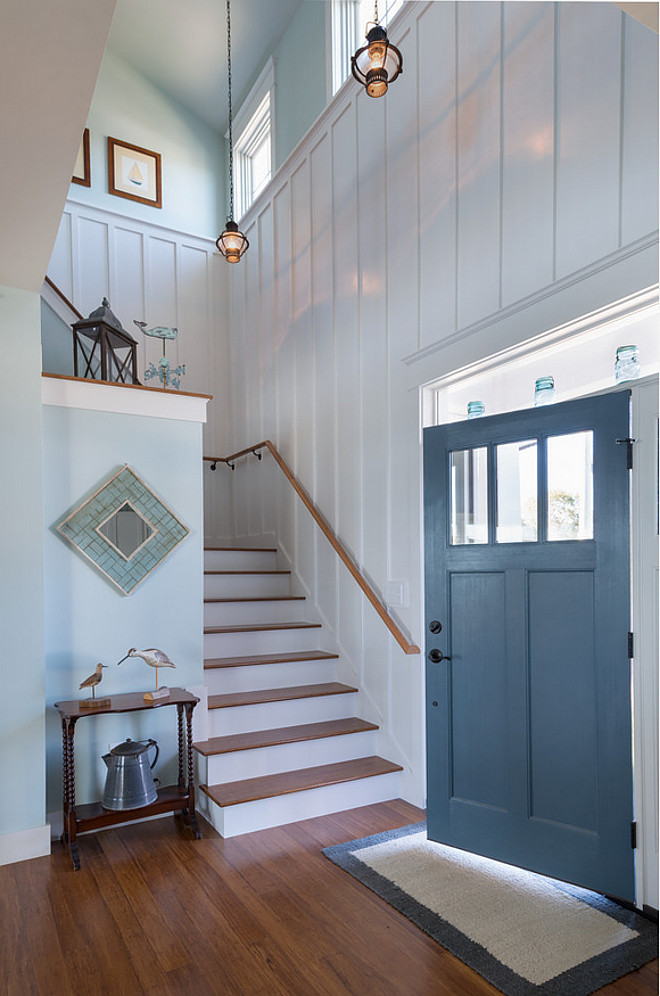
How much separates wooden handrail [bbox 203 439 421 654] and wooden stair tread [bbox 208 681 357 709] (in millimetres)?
578

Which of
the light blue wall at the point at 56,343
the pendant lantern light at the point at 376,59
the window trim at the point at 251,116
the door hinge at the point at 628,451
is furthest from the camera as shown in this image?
the window trim at the point at 251,116

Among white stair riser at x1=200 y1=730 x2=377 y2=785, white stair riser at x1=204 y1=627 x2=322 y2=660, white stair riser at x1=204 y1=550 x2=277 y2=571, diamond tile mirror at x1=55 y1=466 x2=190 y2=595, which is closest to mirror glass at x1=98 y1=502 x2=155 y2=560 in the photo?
diamond tile mirror at x1=55 y1=466 x2=190 y2=595

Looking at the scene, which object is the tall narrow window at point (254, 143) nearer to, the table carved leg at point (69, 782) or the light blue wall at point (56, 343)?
the light blue wall at point (56, 343)

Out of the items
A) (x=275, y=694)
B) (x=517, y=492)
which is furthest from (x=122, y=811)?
(x=517, y=492)

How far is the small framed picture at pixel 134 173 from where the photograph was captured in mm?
6051

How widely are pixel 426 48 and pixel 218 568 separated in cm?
372

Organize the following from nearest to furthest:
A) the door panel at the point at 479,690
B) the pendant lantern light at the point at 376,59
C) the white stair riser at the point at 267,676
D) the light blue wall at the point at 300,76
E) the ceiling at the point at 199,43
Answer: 1. the pendant lantern light at the point at 376,59
2. the door panel at the point at 479,690
3. the white stair riser at the point at 267,676
4. the light blue wall at the point at 300,76
5. the ceiling at the point at 199,43

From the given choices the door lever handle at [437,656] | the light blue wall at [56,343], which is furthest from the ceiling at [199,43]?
the door lever handle at [437,656]

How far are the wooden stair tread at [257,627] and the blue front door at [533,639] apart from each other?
1.43 metres

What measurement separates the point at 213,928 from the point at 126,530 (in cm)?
193

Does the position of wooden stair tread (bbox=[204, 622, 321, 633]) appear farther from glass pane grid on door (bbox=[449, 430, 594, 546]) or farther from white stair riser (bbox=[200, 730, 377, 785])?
glass pane grid on door (bbox=[449, 430, 594, 546])

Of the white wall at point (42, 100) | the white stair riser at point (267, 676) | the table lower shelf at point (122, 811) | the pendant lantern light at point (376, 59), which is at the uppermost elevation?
the pendant lantern light at point (376, 59)

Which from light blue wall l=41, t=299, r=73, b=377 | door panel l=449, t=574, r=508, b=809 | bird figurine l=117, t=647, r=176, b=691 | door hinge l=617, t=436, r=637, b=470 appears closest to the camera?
door hinge l=617, t=436, r=637, b=470

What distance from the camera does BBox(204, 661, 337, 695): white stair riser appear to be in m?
4.01
